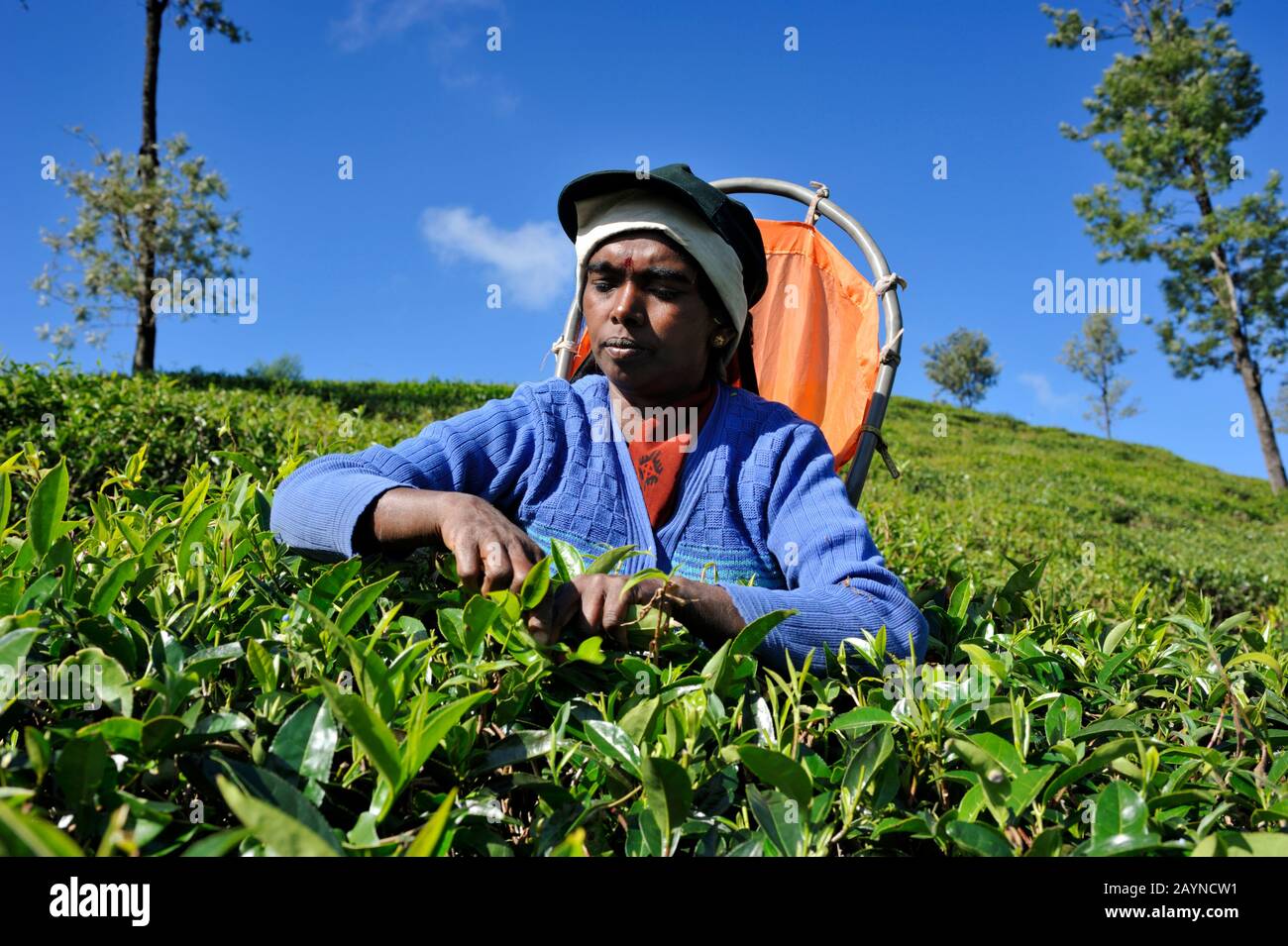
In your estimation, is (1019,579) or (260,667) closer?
(260,667)

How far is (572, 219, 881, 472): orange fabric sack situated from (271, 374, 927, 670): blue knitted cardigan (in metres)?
1.20

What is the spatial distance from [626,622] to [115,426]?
148 inches

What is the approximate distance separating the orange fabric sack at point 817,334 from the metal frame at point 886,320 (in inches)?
3.6

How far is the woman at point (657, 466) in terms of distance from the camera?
1625 mm

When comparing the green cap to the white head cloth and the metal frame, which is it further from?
the metal frame

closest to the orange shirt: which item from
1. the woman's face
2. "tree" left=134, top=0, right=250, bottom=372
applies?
the woman's face

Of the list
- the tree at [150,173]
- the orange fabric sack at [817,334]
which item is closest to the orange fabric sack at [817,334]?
the orange fabric sack at [817,334]

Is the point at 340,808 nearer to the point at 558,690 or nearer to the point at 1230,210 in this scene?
the point at 558,690

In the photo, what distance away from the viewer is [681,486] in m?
2.18

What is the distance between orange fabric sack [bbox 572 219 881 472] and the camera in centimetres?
348

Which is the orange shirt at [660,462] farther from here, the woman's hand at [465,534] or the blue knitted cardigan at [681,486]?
the woman's hand at [465,534]

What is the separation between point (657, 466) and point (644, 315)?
0.40 metres

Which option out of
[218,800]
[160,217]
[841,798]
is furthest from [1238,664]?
[160,217]
